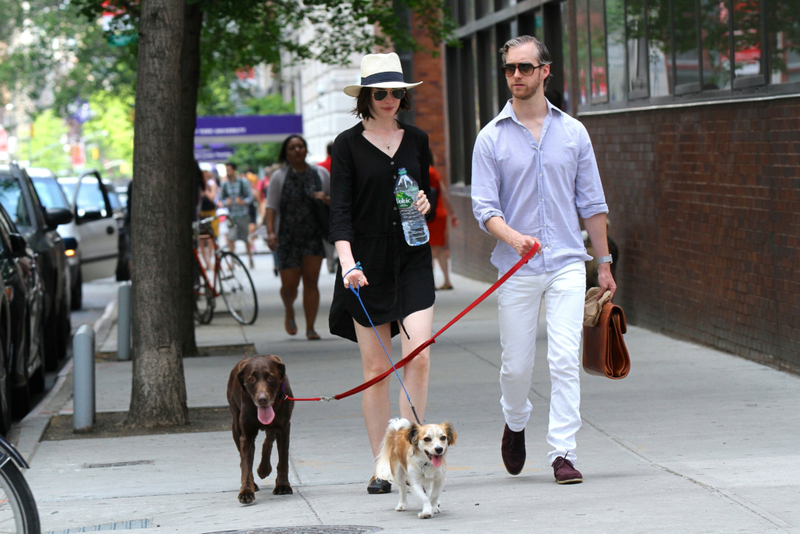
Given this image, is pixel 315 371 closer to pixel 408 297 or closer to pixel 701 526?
pixel 408 297

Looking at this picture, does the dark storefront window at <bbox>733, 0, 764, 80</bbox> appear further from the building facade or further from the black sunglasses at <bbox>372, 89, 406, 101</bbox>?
the black sunglasses at <bbox>372, 89, 406, 101</bbox>

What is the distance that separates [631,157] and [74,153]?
8554 cm

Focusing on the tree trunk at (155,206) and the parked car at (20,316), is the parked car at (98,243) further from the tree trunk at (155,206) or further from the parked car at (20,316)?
the tree trunk at (155,206)

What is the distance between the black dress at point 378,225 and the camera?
18.6 ft

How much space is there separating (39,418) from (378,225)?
3.88 metres

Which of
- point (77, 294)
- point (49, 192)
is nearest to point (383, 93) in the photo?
point (49, 192)

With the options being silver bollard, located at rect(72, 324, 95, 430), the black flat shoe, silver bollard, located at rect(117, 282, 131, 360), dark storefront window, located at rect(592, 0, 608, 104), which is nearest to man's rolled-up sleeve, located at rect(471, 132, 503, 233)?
the black flat shoe

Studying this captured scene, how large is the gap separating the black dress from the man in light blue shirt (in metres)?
0.36

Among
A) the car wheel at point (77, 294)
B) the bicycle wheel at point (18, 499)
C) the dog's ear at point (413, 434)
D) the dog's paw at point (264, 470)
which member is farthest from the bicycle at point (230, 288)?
the bicycle wheel at point (18, 499)

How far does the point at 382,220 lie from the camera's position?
5.70m

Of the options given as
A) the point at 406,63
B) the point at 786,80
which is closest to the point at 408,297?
the point at 786,80

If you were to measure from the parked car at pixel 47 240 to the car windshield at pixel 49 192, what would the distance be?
3.89 meters

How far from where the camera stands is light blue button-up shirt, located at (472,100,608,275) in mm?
5598

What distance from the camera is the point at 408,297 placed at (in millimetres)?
5711
